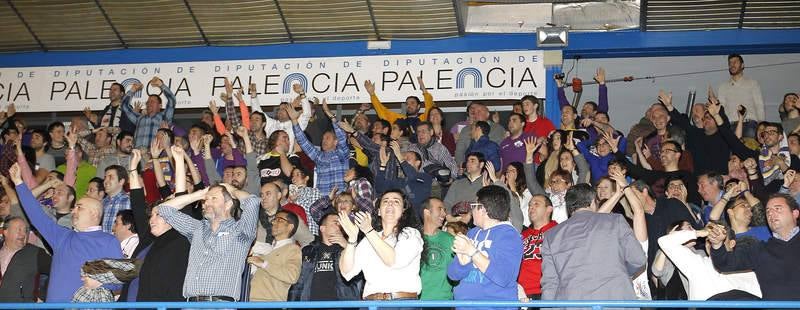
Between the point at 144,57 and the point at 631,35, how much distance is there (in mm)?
6498

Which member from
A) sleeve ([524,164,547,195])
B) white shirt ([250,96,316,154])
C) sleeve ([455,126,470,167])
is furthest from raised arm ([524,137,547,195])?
white shirt ([250,96,316,154])

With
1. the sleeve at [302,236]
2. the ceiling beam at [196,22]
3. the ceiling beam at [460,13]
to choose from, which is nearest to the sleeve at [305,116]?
the ceiling beam at [460,13]

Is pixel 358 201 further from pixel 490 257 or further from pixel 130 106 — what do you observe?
pixel 130 106

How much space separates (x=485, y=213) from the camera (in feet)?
20.9

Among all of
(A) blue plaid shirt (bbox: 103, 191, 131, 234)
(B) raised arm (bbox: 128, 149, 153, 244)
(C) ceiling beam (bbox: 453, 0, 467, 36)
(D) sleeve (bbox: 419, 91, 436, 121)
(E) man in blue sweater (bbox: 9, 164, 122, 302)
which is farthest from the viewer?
(C) ceiling beam (bbox: 453, 0, 467, 36)

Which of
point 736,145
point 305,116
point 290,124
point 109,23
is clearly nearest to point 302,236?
point 305,116

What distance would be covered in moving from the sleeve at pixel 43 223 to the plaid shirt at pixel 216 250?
93 cm

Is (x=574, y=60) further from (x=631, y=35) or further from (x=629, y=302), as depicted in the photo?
(x=629, y=302)

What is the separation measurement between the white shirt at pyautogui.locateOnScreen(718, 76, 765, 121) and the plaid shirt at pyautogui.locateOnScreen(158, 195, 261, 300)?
7468 mm

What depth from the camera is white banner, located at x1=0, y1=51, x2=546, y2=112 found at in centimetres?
1334

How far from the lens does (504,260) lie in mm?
6156

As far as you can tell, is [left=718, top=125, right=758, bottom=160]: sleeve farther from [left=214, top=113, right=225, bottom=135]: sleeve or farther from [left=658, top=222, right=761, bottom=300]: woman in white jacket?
[left=214, top=113, right=225, bottom=135]: sleeve

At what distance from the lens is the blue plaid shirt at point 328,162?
35.4 ft

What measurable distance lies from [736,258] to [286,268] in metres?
3.11
